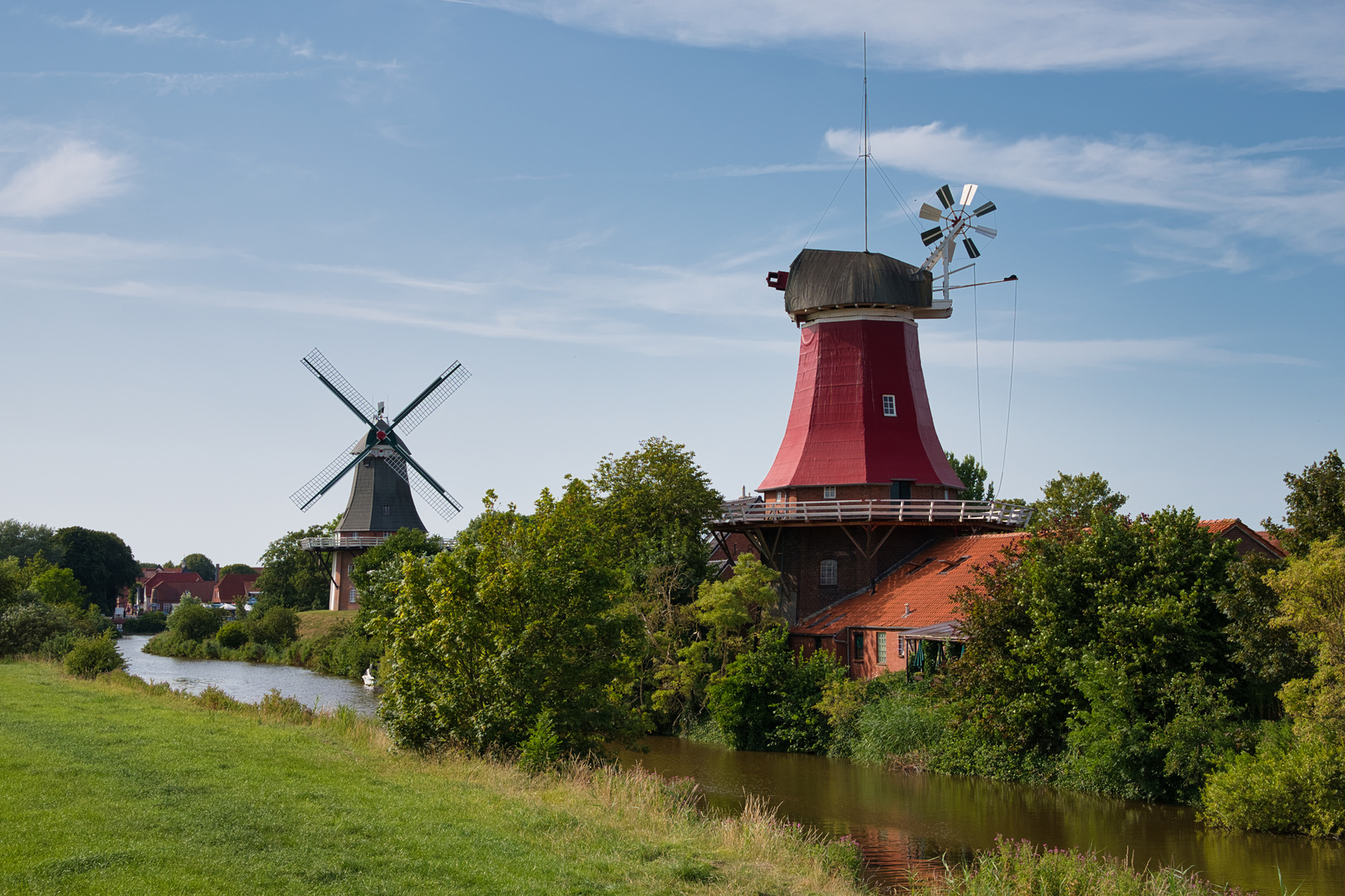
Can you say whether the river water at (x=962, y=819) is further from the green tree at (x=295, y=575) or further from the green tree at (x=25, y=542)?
the green tree at (x=25, y=542)

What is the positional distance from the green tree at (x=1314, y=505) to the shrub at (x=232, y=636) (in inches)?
2197

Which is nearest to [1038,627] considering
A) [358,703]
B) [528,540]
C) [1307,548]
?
[1307,548]

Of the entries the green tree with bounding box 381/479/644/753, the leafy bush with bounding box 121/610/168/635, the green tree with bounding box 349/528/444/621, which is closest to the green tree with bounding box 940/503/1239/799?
the green tree with bounding box 381/479/644/753

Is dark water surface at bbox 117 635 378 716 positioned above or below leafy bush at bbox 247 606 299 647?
below

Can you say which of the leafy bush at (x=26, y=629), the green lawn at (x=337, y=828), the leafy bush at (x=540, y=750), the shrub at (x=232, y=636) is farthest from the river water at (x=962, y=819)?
the shrub at (x=232, y=636)

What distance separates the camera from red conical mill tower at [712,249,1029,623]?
3466cm

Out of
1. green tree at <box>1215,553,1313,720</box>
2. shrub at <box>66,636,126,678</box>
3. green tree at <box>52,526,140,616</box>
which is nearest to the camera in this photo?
green tree at <box>1215,553,1313,720</box>

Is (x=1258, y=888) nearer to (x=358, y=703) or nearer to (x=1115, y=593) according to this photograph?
(x=1115, y=593)

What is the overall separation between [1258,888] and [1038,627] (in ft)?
28.2

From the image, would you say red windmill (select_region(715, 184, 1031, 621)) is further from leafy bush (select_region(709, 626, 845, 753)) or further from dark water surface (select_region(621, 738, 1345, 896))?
dark water surface (select_region(621, 738, 1345, 896))

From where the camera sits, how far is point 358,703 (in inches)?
1455

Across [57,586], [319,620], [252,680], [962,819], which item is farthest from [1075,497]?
[57,586]

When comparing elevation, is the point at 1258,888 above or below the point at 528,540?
below

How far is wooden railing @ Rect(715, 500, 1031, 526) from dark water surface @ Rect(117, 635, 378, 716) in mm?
13937
